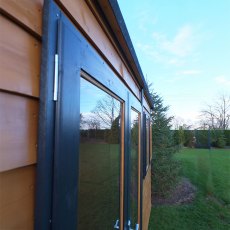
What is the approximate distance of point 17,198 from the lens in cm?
65

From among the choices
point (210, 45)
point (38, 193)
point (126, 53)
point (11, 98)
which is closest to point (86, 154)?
point (38, 193)

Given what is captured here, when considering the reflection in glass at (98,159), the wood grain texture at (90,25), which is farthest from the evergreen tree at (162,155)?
the wood grain texture at (90,25)

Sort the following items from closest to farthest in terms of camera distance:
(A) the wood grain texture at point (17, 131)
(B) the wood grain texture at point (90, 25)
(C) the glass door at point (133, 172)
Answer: (A) the wood grain texture at point (17, 131), (B) the wood grain texture at point (90, 25), (C) the glass door at point (133, 172)

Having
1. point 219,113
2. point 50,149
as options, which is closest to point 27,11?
point 50,149

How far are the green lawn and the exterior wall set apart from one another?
222 inches

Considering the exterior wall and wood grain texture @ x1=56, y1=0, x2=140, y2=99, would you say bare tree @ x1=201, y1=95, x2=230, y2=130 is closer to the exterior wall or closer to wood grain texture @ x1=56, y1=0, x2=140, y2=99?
wood grain texture @ x1=56, y1=0, x2=140, y2=99

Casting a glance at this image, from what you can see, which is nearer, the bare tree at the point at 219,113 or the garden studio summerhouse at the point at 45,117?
the garden studio summerhouse at the point at 45,117

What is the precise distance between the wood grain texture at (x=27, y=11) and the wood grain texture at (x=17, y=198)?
0.39 m

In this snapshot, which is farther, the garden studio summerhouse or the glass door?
the glass door

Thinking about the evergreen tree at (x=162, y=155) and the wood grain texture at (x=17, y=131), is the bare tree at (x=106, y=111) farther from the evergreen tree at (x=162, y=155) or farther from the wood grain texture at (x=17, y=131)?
the evergreen tree at (x=162, y=155)

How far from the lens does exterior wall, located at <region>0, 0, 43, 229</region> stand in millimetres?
606

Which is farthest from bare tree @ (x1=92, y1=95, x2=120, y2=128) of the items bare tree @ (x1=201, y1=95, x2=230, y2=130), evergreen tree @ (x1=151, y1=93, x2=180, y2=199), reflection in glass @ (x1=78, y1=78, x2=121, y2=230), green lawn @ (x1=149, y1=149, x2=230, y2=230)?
bare tree @ (x1=201, y1=95, x2=230, y2=130)

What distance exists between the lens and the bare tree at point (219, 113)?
2614 cm

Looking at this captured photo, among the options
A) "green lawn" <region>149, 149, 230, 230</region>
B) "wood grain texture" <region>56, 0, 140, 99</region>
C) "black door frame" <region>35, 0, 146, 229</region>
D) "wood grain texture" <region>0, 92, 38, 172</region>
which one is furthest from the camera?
"green lawn" <region>149, 149, 230, 230</region>
